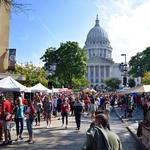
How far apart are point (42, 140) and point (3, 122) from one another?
2.05 m

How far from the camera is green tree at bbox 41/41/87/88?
78.4 meters

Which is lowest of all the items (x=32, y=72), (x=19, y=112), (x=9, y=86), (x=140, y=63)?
(x=19, y=112)

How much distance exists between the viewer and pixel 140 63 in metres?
113

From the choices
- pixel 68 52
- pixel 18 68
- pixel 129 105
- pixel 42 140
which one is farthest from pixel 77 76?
pixel 42 140

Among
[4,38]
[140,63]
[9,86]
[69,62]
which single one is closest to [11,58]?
[4,38]

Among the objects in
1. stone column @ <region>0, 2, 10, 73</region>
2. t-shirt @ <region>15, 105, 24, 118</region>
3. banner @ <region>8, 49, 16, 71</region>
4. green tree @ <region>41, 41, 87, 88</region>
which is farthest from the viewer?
green tree @ <region>41, 41, 87, 88</region>

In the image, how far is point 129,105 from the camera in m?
32.4

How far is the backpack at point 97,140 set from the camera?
20.0 feet

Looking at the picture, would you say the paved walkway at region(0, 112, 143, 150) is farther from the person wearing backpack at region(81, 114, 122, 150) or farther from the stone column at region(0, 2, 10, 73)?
the stone column at region(0, 2, 10, 73)

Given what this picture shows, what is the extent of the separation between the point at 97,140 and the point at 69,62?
239 feet

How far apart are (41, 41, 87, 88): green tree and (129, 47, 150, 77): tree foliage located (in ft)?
108

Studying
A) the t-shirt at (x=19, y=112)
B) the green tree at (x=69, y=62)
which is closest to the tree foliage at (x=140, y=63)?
the green tree at (x=69, y=62)

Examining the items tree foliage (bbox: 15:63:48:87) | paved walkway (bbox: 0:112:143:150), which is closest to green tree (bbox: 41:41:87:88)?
tree foliage (bbox: 15:63:48:87)

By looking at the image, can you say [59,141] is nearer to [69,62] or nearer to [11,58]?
[11,58]
